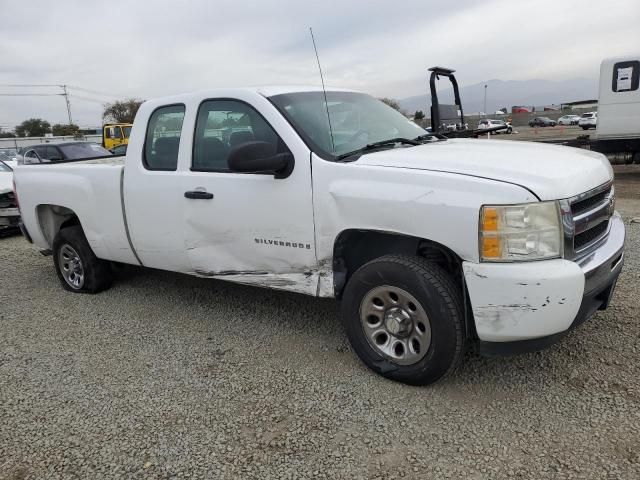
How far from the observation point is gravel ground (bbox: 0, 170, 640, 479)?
8.28 ft

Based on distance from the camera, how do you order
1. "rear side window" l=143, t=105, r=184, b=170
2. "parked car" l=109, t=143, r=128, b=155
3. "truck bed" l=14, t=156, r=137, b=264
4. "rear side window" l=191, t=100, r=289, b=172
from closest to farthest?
"rear side window" l=191, t=100, r=289, b=172 < "rear side window" l=143, t=105, r=184, b=170 < "truck bed" l=14, t=156, r=137, b=264 < "parked car" l=109, t=143, r=128, b=155

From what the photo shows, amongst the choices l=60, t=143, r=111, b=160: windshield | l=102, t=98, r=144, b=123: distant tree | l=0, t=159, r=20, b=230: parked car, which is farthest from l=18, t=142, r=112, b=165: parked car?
l=102, t=98, r=144, b=123: distant tree

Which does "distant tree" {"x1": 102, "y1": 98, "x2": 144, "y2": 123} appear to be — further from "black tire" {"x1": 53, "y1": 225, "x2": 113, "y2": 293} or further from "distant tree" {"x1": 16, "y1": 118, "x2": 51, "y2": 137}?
"black tire" {"x1": 53, "y1": 225, "x2": 113, "y2": 293}

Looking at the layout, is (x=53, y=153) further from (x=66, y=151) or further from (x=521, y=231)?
(x=521, y=231)

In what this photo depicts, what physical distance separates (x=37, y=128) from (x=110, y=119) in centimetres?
1628

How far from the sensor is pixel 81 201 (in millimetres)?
4801

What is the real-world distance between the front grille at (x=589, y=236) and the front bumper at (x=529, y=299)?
93 millimetres

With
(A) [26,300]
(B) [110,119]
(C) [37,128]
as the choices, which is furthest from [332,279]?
(C) [37,128]

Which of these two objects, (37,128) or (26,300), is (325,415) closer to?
(26,300)

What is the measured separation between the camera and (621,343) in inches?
137

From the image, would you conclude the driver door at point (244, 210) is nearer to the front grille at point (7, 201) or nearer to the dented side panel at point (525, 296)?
the dented side panel at point (525, 296)

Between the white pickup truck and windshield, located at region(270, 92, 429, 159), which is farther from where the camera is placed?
windshield, located at region(270, 92, 429, 159)

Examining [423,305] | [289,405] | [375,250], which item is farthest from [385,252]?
[289,405]

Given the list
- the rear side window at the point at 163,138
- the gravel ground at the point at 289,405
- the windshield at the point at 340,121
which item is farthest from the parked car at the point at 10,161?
the windshield at the point at 340,121
